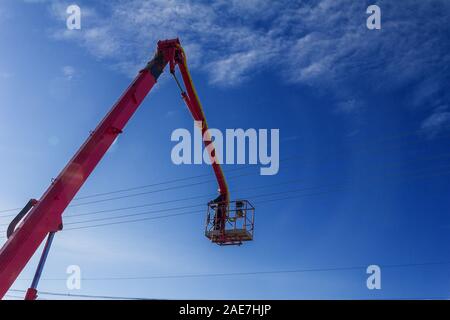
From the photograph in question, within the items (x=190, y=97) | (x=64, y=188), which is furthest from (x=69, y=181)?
(x=190, y=97)

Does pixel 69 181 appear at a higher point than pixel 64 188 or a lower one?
higher

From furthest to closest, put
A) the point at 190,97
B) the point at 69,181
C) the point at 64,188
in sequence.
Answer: the point at 190,97, the point at 69,181, the point at 64,188

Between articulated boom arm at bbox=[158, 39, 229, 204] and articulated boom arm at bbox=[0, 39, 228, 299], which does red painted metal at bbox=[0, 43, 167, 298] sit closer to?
articulated boom arm at bbox=[0, 39, 228, 299]

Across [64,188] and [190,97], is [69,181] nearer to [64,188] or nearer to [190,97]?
[64,188]

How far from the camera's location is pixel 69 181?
32.3ft

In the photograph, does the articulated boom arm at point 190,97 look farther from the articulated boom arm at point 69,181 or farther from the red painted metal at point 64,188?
the red painted metal at point 64,188

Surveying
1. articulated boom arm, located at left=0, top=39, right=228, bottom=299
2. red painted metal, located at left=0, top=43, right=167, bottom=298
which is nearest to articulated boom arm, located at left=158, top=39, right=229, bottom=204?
articulated boom arm, located at left=0, top=39, right=228, bottom=299

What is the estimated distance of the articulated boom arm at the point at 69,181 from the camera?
8250 mm

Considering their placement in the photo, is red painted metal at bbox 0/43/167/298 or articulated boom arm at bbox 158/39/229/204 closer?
red painted metal at bbox 0/43/167/298

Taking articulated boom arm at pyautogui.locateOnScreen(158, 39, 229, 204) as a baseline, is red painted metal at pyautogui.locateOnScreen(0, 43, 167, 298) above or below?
below

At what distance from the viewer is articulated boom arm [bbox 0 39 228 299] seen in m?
8.25

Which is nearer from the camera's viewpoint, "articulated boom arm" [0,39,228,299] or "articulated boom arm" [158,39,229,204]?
"articulated boom arm" [0,39,228,299]

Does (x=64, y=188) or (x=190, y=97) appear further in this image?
(x=190, y=97)
